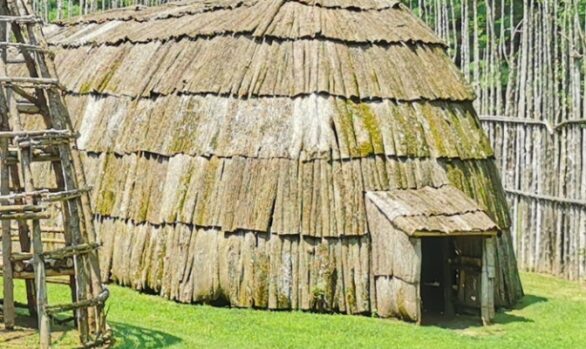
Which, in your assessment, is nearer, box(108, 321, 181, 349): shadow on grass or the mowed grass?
box(108, 321, 181, 349): shadow on grass

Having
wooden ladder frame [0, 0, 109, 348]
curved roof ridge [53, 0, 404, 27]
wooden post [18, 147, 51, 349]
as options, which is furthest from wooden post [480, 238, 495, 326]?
wooden post [18, 147, 51, 349]

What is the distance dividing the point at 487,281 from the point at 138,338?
6.23 meters

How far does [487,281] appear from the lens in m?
18.2

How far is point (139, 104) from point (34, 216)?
8078mm

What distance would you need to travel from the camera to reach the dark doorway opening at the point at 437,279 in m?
19.2

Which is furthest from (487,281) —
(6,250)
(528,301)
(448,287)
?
(6,250)

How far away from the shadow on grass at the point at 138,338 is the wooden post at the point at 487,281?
18.0 ft

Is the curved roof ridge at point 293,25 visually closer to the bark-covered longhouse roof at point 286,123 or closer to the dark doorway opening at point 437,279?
the bark-covered longhouse roof at point 286,123

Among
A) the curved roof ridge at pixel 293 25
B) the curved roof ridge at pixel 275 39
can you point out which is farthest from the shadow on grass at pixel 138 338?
the curved roof ridge at pixel 293 25

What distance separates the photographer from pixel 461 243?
1911cm

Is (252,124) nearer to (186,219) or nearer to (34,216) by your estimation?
(186,219)

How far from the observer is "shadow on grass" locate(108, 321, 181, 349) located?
1469 centimetres

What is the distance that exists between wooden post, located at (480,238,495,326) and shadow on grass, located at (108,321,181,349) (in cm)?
550

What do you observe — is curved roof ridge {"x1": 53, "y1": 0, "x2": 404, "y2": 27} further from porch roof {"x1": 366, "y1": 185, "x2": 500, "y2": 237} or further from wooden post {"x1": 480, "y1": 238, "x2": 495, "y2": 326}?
wooden post {"x1": 480, "y1": 238, "x2": 495, "y2": 326}
